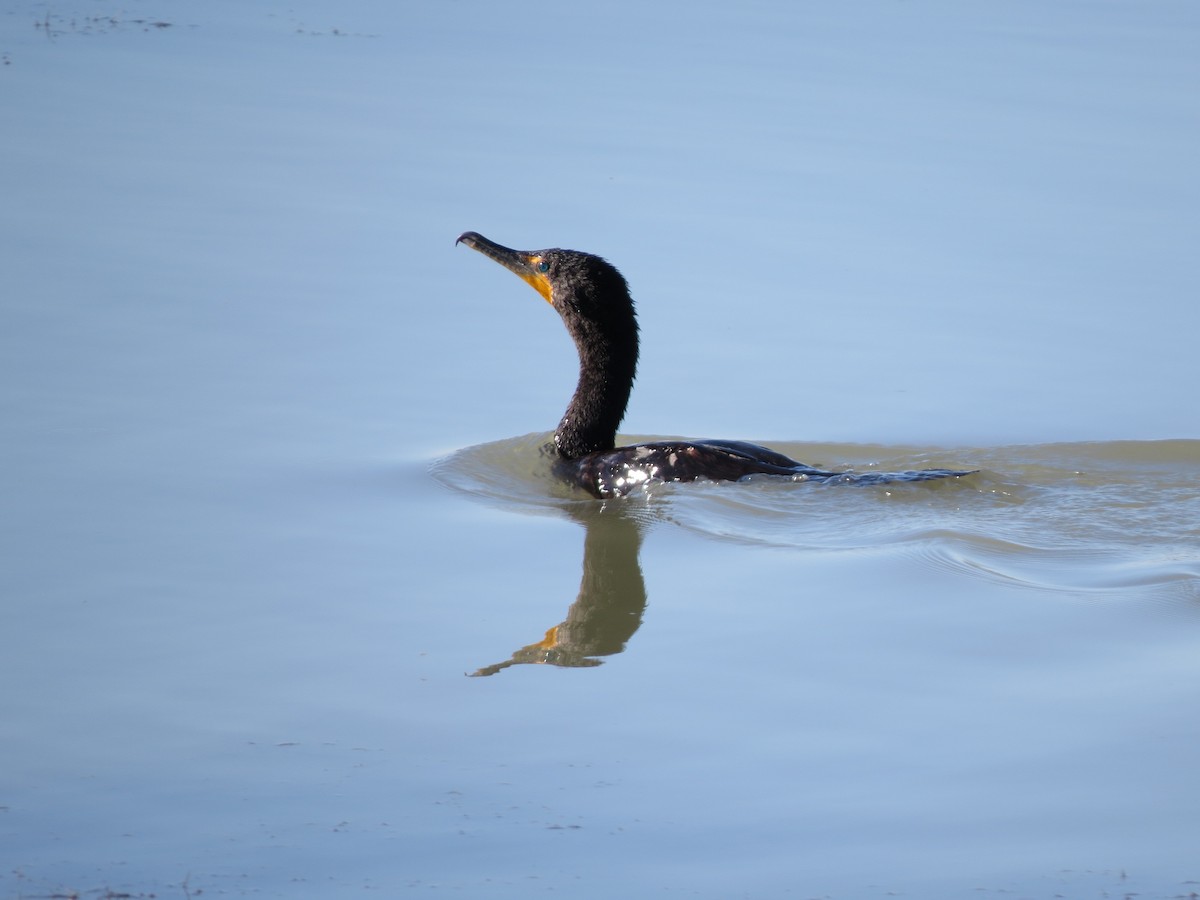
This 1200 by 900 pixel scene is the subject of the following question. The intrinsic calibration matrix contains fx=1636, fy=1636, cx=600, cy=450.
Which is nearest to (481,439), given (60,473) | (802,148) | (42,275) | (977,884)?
(60,473)

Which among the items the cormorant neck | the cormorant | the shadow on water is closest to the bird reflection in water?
the shadow on water

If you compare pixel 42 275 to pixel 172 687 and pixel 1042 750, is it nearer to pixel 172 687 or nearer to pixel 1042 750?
pixel 172 687

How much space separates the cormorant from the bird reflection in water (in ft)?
1.22

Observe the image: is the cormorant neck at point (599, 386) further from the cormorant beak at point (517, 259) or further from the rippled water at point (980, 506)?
the cormorant beak at point (517, 259)

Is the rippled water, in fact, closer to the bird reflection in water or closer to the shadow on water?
the shadow on water

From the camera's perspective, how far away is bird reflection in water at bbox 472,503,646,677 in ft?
22.1

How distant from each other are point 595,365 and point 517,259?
959 mm

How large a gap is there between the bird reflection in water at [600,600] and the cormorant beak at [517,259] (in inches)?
67.4

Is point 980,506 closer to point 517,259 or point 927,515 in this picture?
point 927,515

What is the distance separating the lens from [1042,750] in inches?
225

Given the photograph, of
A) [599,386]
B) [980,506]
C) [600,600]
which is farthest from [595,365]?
[600,600]

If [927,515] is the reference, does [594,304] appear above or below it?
above

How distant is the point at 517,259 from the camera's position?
10.5 metres

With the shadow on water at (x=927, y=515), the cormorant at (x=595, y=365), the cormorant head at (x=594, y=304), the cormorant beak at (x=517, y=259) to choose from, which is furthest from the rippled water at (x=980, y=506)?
the cormorant beak at (x=517, y=259)
